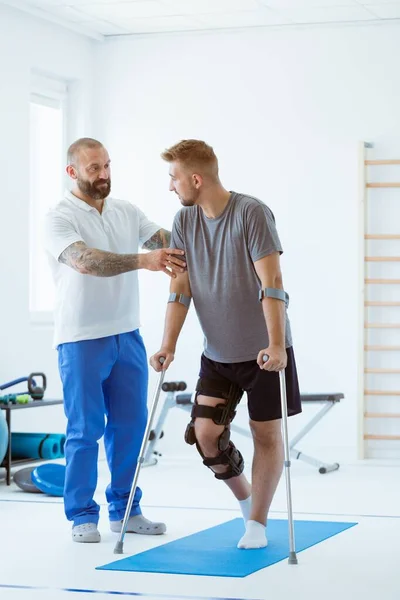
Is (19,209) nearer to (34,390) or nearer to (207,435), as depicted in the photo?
(34,390)

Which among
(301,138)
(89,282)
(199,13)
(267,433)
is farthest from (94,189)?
(301,138)

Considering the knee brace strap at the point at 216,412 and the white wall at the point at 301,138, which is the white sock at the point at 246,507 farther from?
the white wall at the point at 301,138

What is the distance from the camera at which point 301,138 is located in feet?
23.0

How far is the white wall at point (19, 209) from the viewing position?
6484mm

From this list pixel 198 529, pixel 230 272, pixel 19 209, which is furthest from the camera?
pixel 19 209

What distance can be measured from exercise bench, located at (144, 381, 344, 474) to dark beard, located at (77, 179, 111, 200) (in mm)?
2183

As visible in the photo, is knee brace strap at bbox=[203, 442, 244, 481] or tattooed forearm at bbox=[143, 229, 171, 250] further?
tattooed forearm at bbox=[143, 229, 171, 250]

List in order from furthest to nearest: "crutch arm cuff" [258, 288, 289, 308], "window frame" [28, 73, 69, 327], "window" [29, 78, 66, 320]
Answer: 1. "window" [29, 78, 66, 320]
2. "window frame" [28, 73, 69, 327]
3. "crutch arm cuff" [258, 288, 289, 308]

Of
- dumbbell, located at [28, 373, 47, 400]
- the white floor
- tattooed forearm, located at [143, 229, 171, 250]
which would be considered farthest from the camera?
dumbbell, located at [28, 373, 47, 400]

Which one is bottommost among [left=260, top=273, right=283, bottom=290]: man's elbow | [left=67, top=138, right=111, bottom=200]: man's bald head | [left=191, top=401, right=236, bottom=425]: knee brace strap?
[left=191, top=401, right=236, bottom=425]: knee brace strap

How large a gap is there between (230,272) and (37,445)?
267 centimetres

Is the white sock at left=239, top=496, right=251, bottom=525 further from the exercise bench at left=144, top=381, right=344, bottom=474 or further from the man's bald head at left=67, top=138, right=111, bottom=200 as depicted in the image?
the exercise bench at left=144, top=381, right=344, bottom=474

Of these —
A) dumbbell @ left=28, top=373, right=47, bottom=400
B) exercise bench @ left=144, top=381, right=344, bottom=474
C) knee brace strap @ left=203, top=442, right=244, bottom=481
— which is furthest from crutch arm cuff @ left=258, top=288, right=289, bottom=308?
dumbbell @ left=28, top=373, right=47, bottom=400

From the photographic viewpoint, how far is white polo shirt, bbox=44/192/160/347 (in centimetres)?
411
